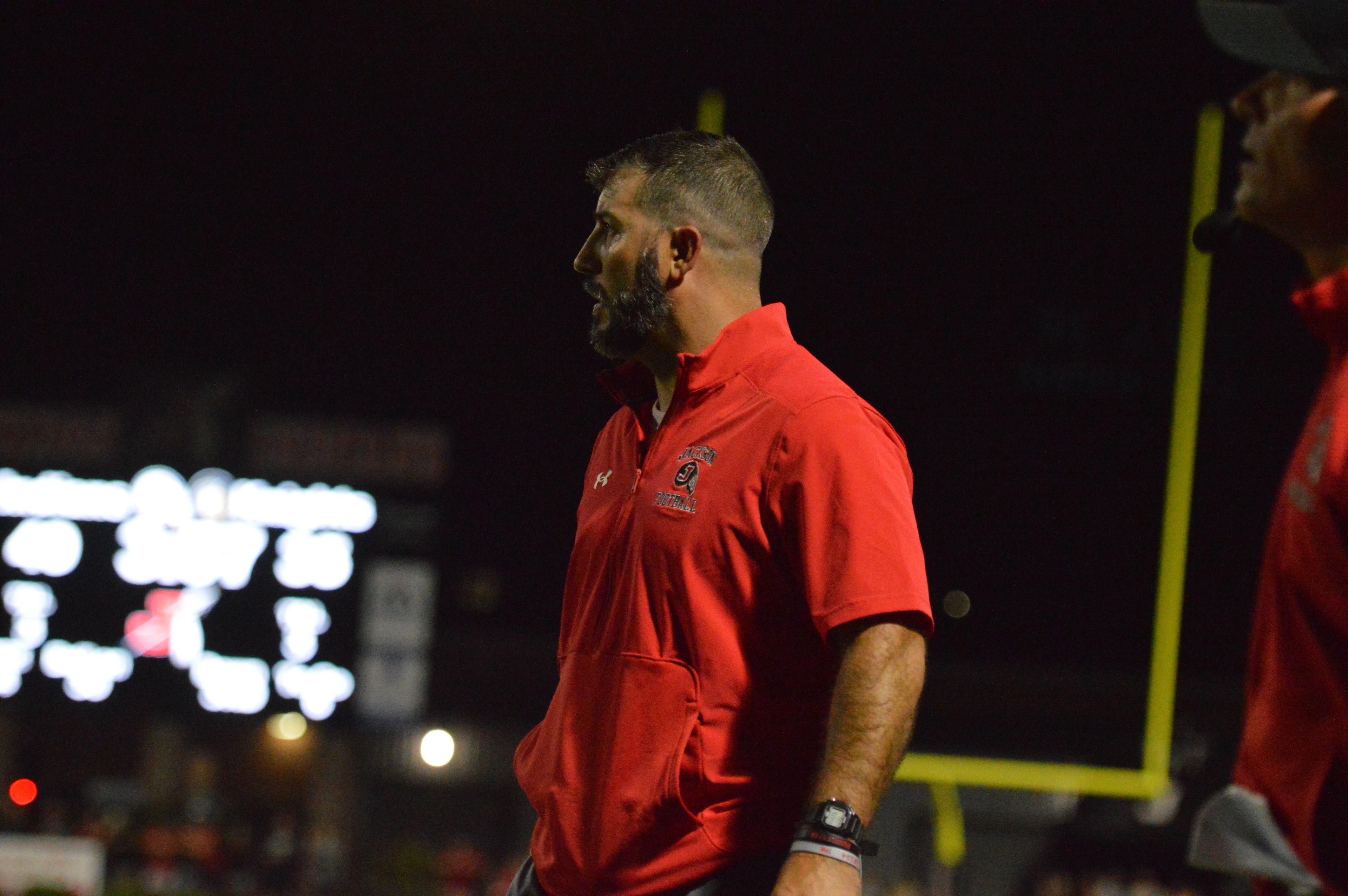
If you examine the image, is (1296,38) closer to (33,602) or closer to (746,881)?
(746,881)

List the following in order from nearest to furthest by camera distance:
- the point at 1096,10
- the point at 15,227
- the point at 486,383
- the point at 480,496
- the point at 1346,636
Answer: the point at 1346,636 → the point at 1096,10 → the point at 15,227 → the point at 486,383 → the point at 480,496

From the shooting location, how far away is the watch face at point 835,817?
112 centimetres

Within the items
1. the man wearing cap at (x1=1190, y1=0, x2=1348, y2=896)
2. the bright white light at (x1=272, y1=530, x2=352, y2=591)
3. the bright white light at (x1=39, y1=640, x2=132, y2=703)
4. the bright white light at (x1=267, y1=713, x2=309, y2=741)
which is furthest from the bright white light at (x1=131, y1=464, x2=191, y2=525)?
the man wearing cap at (x1=1190, y1=0, x2=1348, y2=896)

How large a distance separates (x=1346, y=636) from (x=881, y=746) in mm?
461

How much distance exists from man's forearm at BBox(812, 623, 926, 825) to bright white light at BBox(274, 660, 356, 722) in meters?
3.88

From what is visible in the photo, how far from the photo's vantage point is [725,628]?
125 centimetres

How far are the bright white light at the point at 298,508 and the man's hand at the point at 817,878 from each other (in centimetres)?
392

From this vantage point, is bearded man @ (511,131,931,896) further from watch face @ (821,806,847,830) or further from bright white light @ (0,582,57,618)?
bright white light @ (0,582,57,618)

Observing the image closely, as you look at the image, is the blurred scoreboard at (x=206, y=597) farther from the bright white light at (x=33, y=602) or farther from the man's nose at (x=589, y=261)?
the man's nose at (x=589, y=261)

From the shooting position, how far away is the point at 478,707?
1371cm

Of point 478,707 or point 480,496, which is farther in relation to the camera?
point 478,707

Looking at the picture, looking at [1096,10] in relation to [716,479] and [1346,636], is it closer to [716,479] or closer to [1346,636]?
[716,479]

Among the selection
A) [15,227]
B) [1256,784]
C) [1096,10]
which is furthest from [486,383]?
[1256,784]

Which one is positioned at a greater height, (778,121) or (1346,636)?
(778,121)
